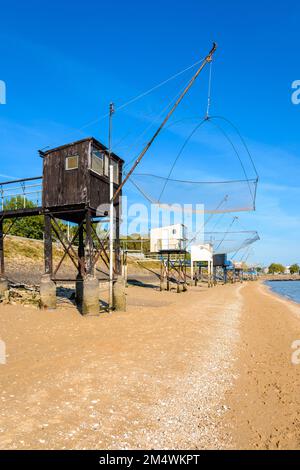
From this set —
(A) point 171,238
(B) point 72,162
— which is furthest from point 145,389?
(A) point 171,238

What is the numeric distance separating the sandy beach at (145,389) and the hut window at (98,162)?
9774mm

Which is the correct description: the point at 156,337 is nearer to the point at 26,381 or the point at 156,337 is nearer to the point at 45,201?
the point at 26,381

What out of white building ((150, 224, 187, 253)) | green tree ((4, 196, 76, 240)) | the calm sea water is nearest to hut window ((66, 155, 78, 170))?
white building ((150, 224, 187, 253))

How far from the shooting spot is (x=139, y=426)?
18.6 ft

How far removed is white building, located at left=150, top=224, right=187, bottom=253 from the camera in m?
39.7

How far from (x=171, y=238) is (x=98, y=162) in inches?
848

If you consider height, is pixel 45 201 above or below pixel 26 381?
above

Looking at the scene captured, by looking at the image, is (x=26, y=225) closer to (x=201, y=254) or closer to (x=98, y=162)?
(x=201, y=254)

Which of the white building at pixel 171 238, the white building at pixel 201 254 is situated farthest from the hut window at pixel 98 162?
the white building at pixel 201 254

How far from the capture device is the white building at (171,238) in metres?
39.7
